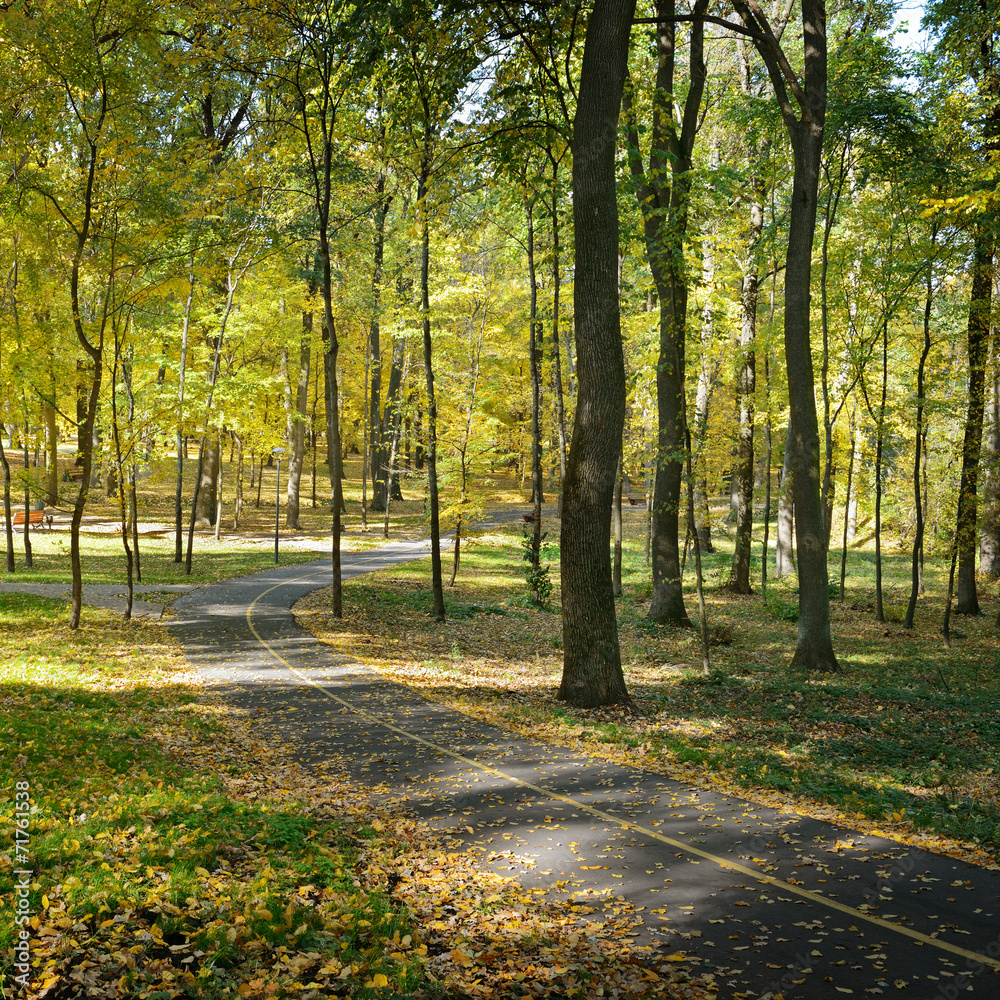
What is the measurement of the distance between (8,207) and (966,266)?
22.1 m

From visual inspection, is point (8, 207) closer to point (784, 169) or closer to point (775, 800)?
point (775, 800)

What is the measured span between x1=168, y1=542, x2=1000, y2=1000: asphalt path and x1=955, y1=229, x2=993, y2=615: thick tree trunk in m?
12.9

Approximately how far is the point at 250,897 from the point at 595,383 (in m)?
6.92

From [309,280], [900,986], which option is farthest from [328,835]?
[309,280]

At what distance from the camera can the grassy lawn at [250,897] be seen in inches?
146

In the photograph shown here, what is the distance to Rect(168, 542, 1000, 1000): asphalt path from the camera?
13.8ft

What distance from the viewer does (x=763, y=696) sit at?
11.1m

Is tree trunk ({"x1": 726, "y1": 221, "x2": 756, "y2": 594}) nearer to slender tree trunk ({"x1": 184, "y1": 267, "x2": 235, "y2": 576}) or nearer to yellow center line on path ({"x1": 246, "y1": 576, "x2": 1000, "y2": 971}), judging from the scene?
yellow center line on path ({"x1": 246, "y1": 576, "x2": 1000, "y2": 971})

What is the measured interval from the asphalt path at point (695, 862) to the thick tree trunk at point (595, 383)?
67.6 inches

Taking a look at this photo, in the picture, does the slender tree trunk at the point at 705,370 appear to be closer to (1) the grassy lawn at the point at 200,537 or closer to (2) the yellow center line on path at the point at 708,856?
(1) the grassy lawn at the point at 200,537

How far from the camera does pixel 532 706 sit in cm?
985

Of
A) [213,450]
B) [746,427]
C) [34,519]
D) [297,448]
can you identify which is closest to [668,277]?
[746,427]

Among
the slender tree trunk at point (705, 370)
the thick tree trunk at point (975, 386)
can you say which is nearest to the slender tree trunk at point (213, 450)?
the slender tree trunk at point (705, 370)

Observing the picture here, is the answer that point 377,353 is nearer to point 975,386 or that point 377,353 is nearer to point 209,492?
point 209,492
